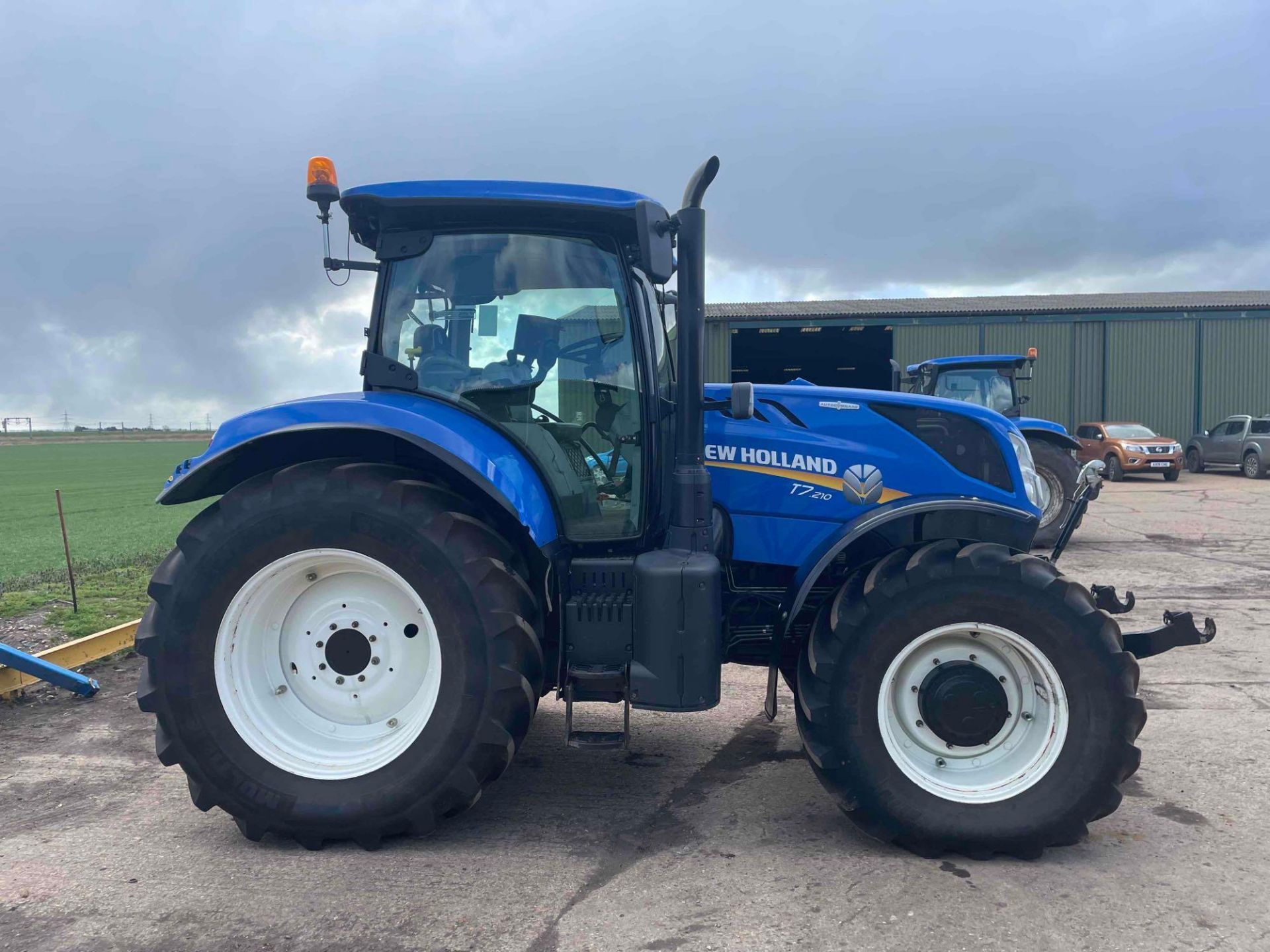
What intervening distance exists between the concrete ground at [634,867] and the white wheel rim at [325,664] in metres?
0.36

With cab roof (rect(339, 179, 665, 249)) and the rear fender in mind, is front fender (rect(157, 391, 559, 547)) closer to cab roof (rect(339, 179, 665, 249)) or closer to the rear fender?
cab roof (rect(339, 179, 665, 249))

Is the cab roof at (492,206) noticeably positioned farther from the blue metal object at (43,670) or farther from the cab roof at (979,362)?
the cab roof at (979,362)

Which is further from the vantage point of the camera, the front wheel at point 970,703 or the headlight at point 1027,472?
the headlight at point 1027,472

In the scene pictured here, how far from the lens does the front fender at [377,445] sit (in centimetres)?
291

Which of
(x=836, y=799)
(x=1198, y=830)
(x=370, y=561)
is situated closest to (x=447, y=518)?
(x=370, y=561)

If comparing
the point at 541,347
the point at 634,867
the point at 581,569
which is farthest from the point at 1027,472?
the point at 634,867

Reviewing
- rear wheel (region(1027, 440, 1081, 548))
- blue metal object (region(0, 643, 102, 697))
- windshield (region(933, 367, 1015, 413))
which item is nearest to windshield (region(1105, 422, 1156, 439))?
windshield (region(933, 367, 1015, 413))

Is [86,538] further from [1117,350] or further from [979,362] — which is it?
[1117,350]

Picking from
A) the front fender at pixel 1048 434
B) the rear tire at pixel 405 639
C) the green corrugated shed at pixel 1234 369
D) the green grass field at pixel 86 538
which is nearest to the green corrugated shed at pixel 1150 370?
the green corrugated shed at pixel 1234 369

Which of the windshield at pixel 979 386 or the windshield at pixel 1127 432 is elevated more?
the windshield at pixel 979 386

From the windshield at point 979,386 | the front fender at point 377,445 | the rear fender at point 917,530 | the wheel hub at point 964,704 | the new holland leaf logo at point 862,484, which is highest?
the windshield at point 979,386

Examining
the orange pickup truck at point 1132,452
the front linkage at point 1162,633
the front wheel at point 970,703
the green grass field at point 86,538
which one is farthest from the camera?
the orange pickup truck at point 1132,452

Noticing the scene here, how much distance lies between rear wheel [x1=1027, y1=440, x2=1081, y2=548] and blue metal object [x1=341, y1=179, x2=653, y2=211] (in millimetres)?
7944

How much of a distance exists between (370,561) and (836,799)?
1792 millimetres
